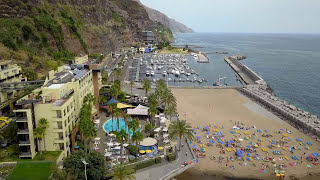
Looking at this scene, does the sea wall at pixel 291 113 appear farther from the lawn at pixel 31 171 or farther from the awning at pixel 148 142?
the lawn at pixel 31 171

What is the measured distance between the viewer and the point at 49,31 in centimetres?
10125

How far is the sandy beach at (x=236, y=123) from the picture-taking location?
134ft

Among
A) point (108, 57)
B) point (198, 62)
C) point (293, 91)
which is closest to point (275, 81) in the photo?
point (293, 91)

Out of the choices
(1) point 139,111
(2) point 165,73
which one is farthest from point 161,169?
(2) point 165,73

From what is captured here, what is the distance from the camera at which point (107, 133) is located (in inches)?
1934

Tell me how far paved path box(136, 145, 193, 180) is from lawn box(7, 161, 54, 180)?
498 inches

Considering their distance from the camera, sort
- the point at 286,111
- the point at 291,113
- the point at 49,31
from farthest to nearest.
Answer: the point at 49,31, the point at 286,111, the point at 291,113

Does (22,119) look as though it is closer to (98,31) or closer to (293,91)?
(293,91)

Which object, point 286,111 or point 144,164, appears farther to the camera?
point 286,111

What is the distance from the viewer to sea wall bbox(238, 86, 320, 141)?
182 ft

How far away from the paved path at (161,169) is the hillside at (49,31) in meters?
56.0

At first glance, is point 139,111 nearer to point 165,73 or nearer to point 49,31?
point 165,73

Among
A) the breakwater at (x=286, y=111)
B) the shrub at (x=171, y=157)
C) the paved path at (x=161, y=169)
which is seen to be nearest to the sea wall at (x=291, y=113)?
the breakwater at (x=286, y=111)

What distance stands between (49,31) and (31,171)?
80763mm
